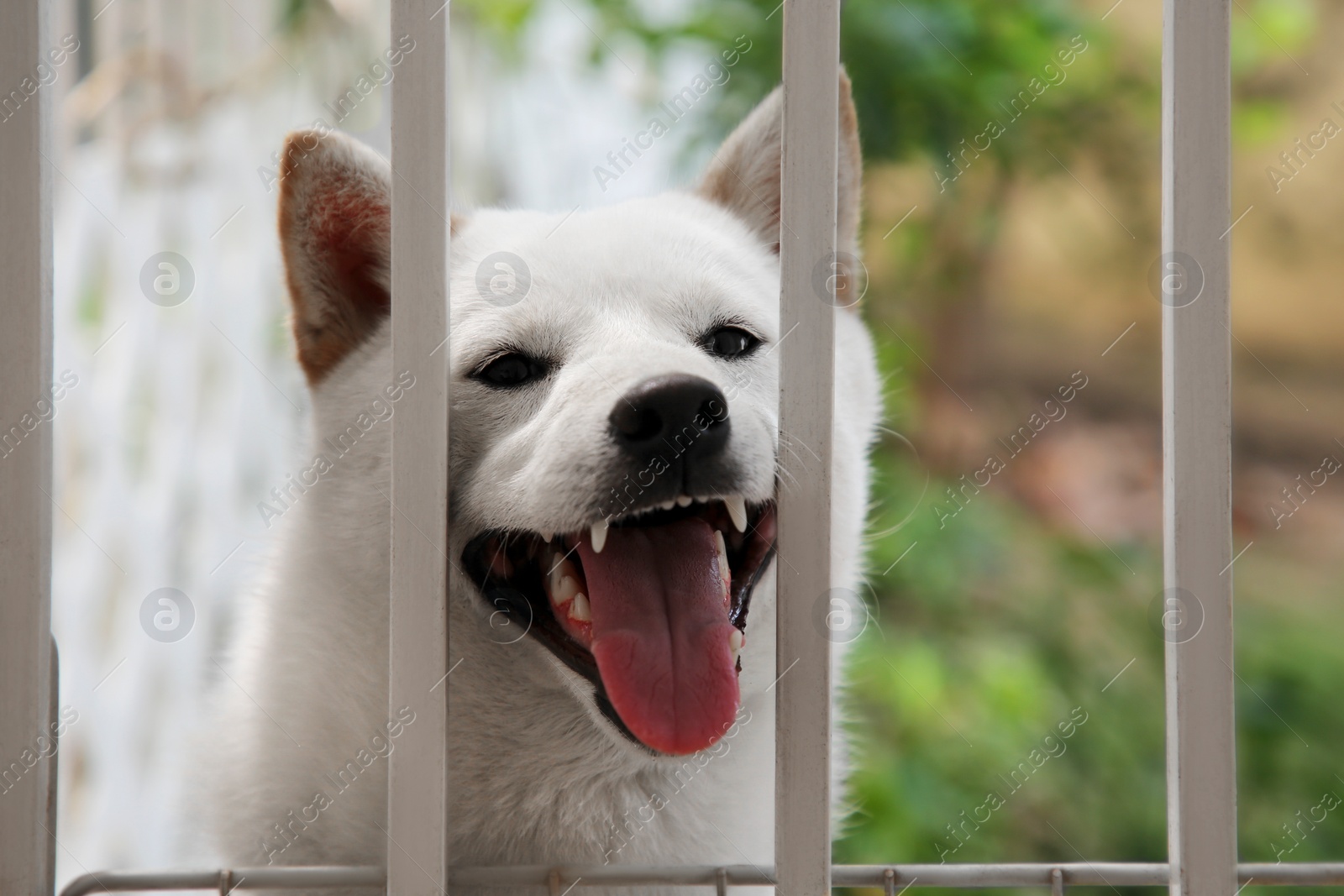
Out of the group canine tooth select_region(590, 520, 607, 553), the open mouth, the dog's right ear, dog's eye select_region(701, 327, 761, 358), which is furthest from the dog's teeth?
the dog's right ear

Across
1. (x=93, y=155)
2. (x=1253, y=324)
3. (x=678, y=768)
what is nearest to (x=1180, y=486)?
(x=678, y=768)

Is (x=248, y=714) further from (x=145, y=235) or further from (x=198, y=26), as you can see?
(x=198, y=26)

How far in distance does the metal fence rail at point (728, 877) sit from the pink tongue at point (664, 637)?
160 millimetres

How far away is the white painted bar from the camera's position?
797 mm

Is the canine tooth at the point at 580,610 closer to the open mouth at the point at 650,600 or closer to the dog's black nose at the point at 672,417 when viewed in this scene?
the open mouth at the point at 650,600

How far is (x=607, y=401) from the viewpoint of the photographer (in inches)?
39.5

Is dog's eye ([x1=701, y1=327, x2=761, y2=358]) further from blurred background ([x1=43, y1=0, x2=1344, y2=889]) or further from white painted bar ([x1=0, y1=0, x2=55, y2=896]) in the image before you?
white painted bar ([x1=0, y1=0, x2=55, y2=896])

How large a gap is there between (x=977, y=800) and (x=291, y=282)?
7.94ft

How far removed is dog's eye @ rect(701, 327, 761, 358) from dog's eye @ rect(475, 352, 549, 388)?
22 cm

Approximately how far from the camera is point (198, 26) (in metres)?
2.72

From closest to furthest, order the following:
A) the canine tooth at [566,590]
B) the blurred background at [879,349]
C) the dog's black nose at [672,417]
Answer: the dog's black nose at [672,417] → the canine tooth at [566,590] → the blurred background at [879,349]

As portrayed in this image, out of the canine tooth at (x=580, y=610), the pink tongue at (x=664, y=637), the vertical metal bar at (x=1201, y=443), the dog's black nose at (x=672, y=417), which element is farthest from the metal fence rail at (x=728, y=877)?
the dog's black nose at (x=672, y=417)

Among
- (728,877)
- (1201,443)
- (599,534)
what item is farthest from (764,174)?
(728,877)

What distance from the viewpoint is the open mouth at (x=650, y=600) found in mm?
975
